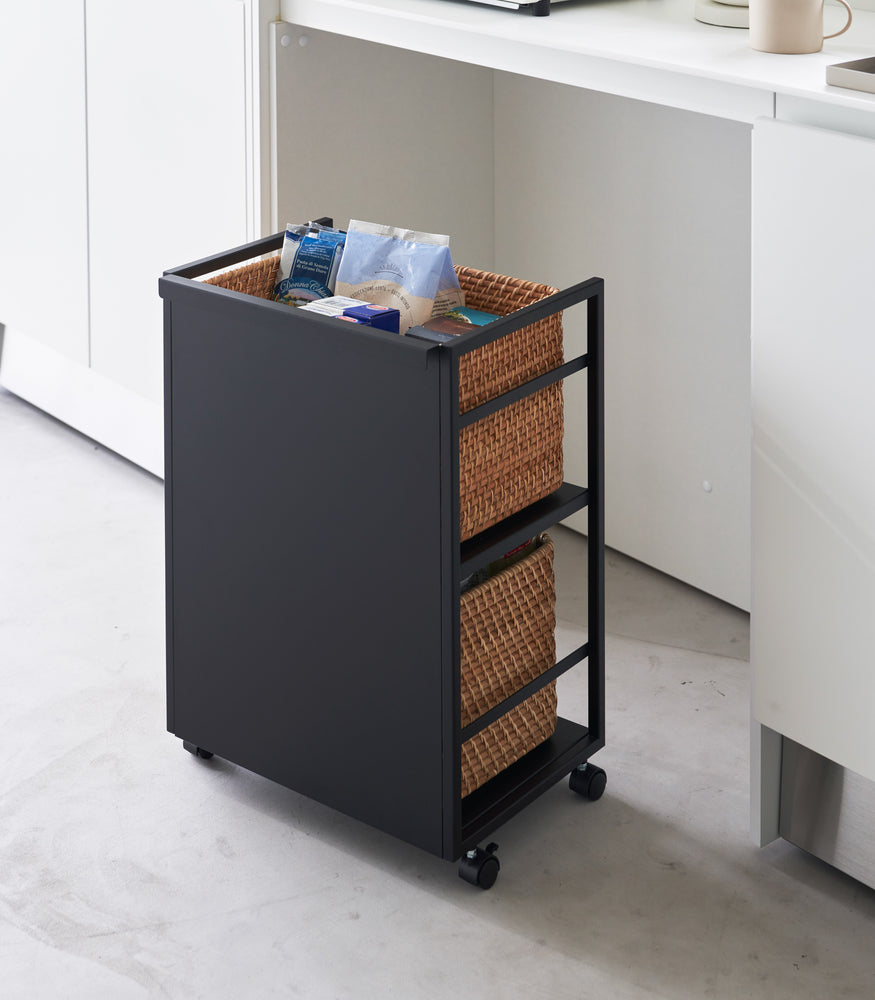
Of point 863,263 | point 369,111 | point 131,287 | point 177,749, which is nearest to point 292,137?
point 369,111

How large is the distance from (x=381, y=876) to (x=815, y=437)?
710mm

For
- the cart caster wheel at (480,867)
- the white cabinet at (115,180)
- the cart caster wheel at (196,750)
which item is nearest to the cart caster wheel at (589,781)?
the cart caster wheel at (480,867)

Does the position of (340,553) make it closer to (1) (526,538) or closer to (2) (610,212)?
(1) (526,538)

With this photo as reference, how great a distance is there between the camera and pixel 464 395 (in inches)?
61.2

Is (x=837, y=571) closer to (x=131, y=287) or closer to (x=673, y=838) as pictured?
(x=673, y=838)

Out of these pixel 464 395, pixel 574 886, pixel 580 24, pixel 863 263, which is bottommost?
pixel 574 886

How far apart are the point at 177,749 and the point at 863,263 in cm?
110

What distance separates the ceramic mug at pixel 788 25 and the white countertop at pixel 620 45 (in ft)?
0.05

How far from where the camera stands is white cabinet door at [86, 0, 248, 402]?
223 centimetres

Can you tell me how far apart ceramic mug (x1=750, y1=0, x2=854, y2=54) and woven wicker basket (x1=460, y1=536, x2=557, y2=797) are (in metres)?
0.63

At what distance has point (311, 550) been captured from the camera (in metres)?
1.66

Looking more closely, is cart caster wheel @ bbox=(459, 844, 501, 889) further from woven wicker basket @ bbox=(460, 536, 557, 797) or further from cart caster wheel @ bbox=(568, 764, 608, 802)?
cart caster wheel @ bbox=(568, 764, 608, 802)

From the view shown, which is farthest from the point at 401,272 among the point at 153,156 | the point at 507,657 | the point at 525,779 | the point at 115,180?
the point at 115,180

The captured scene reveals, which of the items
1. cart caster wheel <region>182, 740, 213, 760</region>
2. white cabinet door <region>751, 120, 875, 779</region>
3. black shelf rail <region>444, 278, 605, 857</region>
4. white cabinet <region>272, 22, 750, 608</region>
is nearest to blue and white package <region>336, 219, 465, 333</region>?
black shelf rail <region>444, 278, 605, 857</region>
